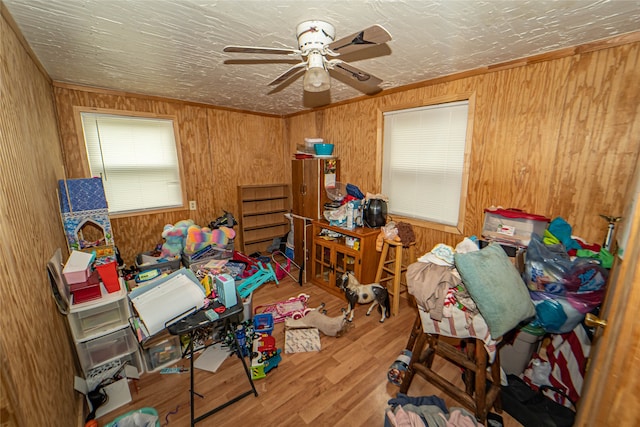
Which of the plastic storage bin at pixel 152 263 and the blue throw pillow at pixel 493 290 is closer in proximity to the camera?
the blue throw pillow at pixel 493 290

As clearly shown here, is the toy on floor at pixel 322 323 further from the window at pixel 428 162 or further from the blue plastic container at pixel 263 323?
the window at pixel 428 162

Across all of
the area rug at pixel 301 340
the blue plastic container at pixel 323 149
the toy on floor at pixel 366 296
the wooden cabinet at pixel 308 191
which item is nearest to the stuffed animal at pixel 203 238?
the wooden cabinet at pixel 308 191

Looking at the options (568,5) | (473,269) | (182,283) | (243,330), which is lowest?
(243,330)

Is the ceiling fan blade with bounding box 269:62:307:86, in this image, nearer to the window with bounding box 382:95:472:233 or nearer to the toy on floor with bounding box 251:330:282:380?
the window with bounding box 382:95:472:233

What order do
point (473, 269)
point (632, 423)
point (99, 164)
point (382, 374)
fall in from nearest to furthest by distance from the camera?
point (632, 423) < point (473, 269) < point (382, 374) < point (99, 164)

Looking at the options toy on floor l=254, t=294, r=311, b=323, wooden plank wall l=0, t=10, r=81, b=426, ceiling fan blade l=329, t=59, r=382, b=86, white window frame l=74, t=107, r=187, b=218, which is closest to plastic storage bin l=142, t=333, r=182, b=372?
wooden plank wall l=0, t=10, r=81, b=426

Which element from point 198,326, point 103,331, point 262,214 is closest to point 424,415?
point 198,326

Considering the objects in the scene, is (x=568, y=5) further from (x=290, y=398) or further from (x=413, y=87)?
(x=290, y=398)

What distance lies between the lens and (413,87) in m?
2.57

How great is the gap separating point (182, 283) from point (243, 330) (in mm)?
865

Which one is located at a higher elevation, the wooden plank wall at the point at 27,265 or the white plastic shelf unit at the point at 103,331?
the wooden plank wall at the point at 27,265

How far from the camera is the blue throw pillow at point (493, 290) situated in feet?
3.93

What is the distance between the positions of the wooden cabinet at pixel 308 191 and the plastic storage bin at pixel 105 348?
75.6 inches

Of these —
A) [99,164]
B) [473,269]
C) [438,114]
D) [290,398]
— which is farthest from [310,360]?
[99,164]
